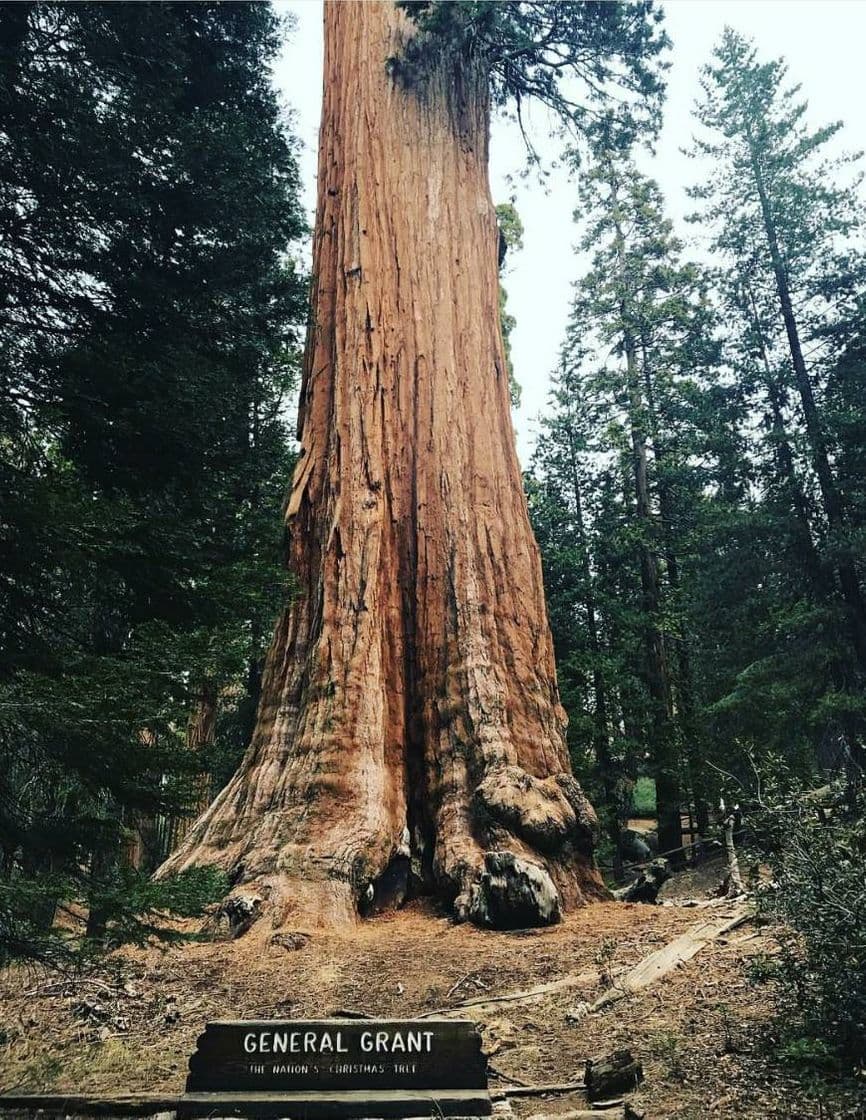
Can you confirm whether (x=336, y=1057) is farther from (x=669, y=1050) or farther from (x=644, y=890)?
(x=644, y=890)

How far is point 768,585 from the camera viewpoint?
51.1 ft

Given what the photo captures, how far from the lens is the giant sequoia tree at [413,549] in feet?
21.6

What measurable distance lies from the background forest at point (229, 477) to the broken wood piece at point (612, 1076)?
3.16 feet

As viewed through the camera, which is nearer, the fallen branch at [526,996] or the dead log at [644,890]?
the fallen branch at [526,996]

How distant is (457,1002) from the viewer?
471cm

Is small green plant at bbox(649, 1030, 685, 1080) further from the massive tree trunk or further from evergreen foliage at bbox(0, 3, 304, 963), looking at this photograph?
the massive tree trunk

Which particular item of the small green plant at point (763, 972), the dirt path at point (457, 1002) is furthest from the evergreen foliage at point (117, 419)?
the small green plant at point (763, 972)

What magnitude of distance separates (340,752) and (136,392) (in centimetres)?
352

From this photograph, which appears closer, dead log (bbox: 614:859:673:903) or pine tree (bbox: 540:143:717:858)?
dead log (bbox: 614:859:673:903)

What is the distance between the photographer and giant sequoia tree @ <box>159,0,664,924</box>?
21.6ft

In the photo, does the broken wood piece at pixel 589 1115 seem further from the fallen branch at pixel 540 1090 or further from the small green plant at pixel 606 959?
the small green plant at pixel 606 959

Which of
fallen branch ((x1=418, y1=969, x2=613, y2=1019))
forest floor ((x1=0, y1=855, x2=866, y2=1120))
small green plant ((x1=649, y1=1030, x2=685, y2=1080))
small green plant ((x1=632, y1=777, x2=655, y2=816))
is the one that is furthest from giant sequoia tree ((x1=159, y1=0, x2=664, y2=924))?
small green plant ((x1=632, y1=777, x2=655, y2=816))

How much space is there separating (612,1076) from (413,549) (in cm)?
583

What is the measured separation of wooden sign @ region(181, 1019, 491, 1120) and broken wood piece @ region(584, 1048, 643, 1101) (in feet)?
1.90
